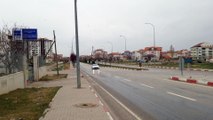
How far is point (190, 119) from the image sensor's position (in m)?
10.4

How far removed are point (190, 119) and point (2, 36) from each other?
38.8 meters

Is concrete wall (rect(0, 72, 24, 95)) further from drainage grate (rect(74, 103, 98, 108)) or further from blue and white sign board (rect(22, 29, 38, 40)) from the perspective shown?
drainage grate (rect(74, 103, 98, 108))

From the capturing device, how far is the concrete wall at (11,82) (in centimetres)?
1980

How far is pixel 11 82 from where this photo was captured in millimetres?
22312

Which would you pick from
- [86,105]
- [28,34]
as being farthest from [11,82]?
[86,105]

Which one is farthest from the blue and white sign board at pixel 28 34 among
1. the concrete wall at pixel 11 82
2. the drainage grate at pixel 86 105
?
the drainage grate at pixel 86 105

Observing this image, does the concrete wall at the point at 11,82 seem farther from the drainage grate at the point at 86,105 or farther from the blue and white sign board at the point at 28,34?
the drainage grate at the point at 86,105

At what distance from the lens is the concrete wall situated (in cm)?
1980

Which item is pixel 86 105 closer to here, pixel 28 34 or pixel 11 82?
pixel 11 82

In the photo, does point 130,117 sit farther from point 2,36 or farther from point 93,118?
point 2,36

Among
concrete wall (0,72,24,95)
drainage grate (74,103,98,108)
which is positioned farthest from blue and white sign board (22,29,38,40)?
drainage grate (74,103,98,108)

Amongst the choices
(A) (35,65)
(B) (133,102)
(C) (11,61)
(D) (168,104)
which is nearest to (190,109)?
(D) (168,104)

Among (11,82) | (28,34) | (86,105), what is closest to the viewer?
(86,105)

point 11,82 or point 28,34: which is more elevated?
point 28,34
